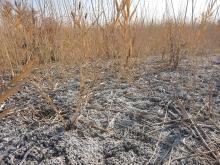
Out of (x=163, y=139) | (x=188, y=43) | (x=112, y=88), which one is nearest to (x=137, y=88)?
(x=112, y=88)

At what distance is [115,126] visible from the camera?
1207mm

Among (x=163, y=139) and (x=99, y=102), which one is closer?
(x=163, y=139)

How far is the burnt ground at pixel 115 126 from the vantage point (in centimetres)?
99

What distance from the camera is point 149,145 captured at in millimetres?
1062

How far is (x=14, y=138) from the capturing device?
3.55 ft

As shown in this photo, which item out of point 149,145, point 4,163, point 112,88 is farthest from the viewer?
point 112,88

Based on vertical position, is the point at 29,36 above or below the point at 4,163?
above

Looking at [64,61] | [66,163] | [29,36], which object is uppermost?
[29,36]

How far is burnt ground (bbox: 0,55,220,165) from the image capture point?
991 millimetres

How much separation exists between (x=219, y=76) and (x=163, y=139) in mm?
1243

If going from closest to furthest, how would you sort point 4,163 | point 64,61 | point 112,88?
point 4,163 → point 112,88 → point 64,61

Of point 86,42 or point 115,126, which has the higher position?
point 86,42

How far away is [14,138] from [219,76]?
1.66 metres

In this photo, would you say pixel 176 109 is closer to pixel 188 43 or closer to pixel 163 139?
pixel 163 139
